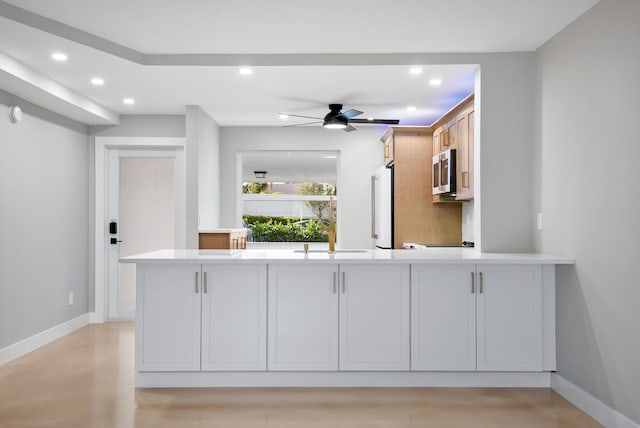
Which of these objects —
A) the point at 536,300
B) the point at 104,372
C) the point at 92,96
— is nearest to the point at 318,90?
the point at 92,96

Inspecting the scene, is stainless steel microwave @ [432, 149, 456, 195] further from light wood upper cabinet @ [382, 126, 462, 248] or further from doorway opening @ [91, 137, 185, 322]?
doorway opening @ [91, 137, 185, 322]

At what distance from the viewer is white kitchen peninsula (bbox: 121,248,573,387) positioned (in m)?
3.52

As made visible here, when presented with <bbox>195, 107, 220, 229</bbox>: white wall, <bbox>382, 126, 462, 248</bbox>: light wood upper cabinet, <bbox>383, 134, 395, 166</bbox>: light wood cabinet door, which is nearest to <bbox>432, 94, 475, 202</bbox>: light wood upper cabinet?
<bbox>382, 126, 462, 248</bbox>: light wood upper cabinet

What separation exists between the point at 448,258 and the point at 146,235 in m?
3.96

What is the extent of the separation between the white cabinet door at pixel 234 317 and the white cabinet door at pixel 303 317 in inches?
2.8

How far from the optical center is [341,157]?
265 inches

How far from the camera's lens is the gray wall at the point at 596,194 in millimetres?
2762

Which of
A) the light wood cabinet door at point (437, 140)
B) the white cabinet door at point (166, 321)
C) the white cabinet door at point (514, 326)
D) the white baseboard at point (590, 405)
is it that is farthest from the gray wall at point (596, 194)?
the white cabinet door at point (166, 321)

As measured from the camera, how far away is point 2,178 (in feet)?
14.1

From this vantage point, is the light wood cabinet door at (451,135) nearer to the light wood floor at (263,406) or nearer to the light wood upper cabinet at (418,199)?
the light wood upper cabinet at (418,199)

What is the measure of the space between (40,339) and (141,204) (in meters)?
1.89

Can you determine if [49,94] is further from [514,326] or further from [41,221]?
[514,326]

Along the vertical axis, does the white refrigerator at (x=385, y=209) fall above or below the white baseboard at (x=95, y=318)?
above

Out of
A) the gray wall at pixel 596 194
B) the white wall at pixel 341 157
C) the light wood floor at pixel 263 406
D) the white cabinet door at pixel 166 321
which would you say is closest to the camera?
the gray wall at pixel 596 194
